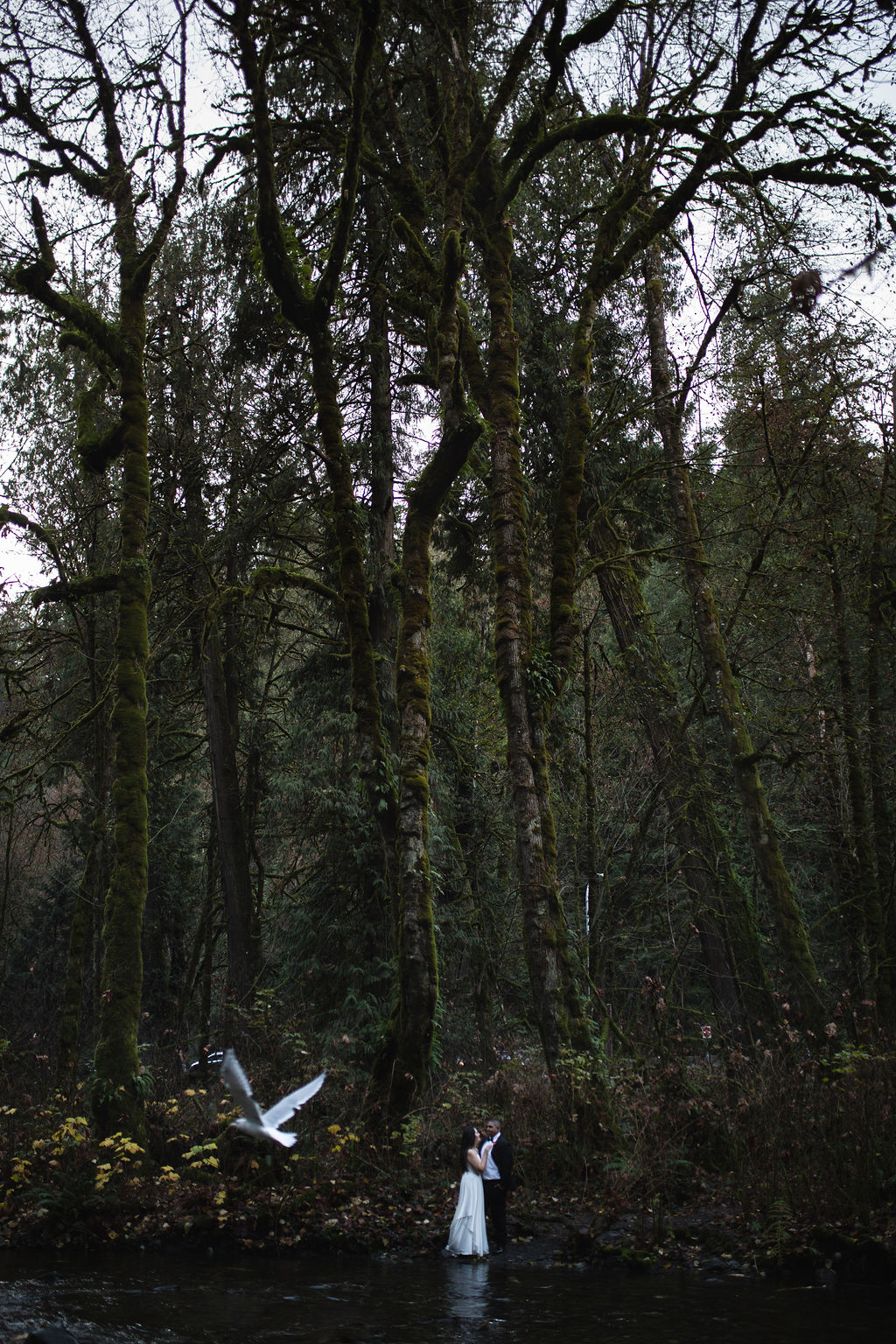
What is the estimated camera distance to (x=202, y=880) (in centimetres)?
2516

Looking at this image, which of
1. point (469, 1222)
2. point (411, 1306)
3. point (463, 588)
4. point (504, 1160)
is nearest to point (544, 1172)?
point (504, 1160)

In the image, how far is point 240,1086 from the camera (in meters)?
4.27

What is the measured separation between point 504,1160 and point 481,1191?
2.10 ft

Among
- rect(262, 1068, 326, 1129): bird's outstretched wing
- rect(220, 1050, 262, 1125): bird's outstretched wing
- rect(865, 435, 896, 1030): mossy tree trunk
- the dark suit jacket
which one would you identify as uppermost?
rect(865, 435, 896, 1030): mossy tree trunk

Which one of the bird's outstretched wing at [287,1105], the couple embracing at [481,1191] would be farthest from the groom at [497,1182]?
the bird's outstretched wing at [287,1105]

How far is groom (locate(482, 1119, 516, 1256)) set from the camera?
8552 millimetres

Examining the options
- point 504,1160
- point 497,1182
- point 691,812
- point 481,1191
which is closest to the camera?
point 481,1191

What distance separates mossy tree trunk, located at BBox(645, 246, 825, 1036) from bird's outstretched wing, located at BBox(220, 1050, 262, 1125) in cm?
765

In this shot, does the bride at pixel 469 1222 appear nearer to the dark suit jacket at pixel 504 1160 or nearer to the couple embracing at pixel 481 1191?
the couple embracing at pixel 481 1191

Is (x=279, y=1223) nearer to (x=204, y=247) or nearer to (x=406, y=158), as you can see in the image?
(x=406, y=158)

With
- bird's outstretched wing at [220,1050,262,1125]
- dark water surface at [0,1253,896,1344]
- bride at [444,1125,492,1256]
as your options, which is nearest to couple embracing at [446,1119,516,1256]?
bride at [444,1125,492,1256]

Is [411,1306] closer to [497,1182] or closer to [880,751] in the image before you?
[497,1182]

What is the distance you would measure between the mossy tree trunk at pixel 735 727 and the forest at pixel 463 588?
0.05m

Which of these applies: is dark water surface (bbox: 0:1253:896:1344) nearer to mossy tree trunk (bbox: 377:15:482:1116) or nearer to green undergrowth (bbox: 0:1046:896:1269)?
green undergrowth (bbox: 0:1046:896:1269)
